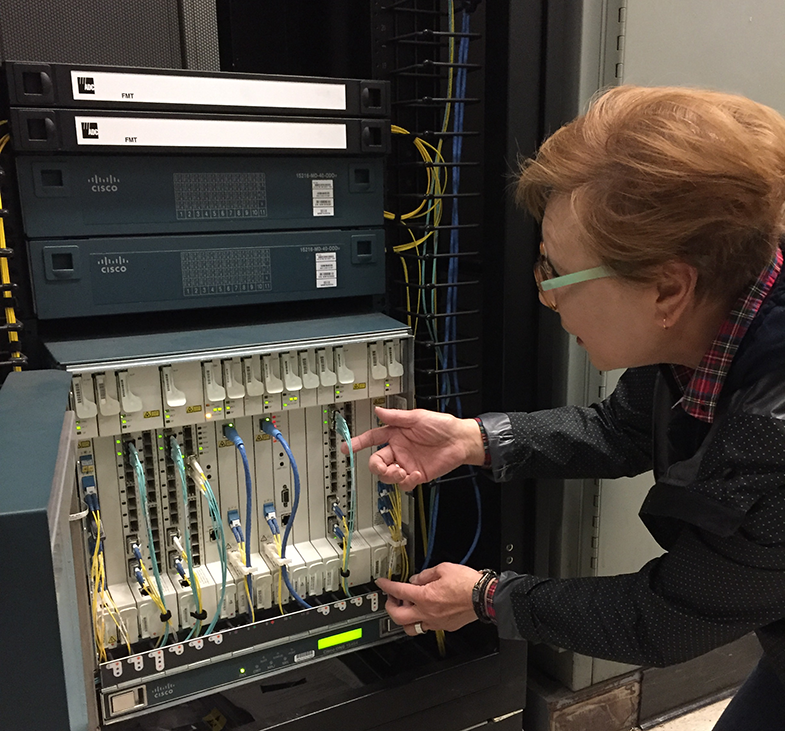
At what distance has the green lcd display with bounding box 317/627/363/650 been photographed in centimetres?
136

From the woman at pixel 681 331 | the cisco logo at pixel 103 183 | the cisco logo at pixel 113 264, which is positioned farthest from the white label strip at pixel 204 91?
the woman at pixel 681 331

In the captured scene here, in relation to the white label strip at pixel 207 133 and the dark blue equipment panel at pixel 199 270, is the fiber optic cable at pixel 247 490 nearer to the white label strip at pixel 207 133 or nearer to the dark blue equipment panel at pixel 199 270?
the dark blue equipment panel at pixel 199 270

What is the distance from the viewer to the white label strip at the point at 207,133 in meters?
1.11

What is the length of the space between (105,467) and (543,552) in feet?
2.82

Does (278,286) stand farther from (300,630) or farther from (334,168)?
(300,630)

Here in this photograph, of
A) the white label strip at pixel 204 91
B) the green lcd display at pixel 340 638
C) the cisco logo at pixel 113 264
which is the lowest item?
the green lcd display at pixel 340 638

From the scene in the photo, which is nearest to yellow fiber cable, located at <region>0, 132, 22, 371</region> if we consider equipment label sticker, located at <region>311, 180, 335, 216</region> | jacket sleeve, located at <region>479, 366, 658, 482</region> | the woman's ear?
equipment label sticker, located at <region>311, 180, 335, 216</region>

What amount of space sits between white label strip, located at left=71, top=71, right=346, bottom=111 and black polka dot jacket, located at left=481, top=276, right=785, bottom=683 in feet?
2.33

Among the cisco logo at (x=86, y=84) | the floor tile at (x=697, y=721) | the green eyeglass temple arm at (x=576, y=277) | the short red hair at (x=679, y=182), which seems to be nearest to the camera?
the short red hair at (x=679, y=182)

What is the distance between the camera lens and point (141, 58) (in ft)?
4.27

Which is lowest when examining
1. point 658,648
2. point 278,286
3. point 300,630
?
point 300,630

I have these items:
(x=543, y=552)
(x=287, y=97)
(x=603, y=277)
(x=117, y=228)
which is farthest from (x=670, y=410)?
(x=117, y=228)

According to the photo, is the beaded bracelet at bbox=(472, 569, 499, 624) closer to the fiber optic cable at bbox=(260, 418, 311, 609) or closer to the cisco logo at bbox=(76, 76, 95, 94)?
the fiber optic cable at bbox=(260, 418, 311, 609)

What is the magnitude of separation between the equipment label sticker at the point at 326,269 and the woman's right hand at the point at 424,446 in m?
0.25
